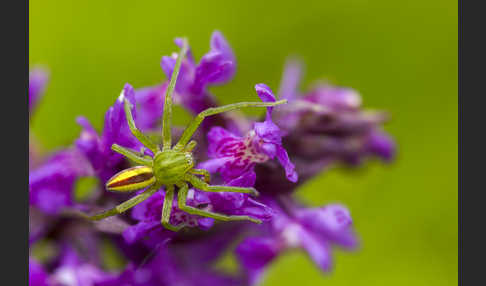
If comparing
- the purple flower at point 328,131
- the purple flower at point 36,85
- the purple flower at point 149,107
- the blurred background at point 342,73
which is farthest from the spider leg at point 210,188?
the blurred background at point 342,73

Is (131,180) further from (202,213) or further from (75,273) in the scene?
(75,273)

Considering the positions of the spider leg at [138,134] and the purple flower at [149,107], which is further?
the purple flower at [149,107]

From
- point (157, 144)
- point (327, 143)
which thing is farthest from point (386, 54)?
point (157, 144)

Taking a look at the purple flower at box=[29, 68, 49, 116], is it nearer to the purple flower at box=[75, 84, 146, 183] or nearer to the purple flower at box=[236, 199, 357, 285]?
the purple flower at box=[75, 84, 146, 183]

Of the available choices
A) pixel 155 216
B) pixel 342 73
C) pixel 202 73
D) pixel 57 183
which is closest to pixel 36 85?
pixel 57 183

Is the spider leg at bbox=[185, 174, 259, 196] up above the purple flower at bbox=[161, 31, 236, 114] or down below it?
below

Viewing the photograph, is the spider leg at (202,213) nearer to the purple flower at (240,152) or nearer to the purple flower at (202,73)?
the purple flower at (240,152)

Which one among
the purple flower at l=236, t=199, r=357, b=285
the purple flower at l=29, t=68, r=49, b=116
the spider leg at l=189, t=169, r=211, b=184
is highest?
the purple flower at l=29, t=68, r=49, b=116

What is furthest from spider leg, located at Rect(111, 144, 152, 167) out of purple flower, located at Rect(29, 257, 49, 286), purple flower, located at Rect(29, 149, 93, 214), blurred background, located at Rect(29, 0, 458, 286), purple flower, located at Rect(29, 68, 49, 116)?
blurred background, located at Rect(29, 0, 458, 286)
